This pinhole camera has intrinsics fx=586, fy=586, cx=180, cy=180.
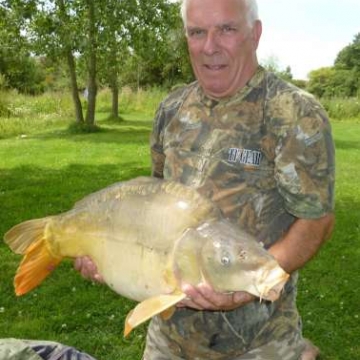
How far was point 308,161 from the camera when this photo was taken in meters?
2.31

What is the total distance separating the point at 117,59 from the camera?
2519cm

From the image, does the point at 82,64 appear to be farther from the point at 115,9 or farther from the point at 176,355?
the point at 176,355

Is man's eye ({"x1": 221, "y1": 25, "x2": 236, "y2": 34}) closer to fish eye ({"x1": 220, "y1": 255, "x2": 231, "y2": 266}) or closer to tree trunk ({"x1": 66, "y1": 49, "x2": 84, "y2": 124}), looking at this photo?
fish eye ({"x1": 220, "y1": 255, "x2": 231, "y2": 266})

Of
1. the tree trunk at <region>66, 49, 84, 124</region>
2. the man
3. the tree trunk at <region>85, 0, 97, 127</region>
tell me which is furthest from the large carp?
the tree trunk at <region>66, 49, 84, 124</region>

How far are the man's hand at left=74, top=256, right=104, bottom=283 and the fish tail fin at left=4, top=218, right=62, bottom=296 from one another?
4.0 inches

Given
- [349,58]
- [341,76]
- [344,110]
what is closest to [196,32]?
[344,110]

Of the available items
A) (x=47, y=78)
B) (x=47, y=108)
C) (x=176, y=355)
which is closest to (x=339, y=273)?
(x=176, y=355)

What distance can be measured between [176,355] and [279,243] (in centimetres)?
84

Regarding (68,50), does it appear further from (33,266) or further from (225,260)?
(225,260)

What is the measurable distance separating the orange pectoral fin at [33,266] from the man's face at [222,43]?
1022mm

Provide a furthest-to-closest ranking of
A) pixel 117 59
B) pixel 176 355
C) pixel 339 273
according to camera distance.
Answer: pixel 117 59 < pixel 339 273 < pixel 176 355

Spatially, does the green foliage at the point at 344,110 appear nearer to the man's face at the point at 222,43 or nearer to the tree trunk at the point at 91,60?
the tree trunk at the point at 91,60

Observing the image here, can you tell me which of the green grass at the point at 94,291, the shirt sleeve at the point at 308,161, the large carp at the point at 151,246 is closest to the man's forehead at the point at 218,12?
the shirt sleeve at the point at 308,161

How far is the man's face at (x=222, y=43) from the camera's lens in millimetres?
2500
